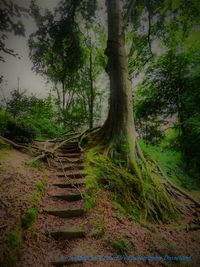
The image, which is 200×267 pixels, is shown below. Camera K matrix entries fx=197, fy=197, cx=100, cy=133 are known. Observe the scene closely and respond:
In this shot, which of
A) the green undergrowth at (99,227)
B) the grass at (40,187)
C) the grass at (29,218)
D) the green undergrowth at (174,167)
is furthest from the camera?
the green undergrowth at (174,167)

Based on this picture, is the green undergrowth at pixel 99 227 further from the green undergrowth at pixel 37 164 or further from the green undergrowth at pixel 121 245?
the green undergrowth at pixel 37 164

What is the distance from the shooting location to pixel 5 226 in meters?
2.76

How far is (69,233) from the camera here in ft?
10.6

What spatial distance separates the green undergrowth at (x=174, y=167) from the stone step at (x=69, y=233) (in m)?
4.06

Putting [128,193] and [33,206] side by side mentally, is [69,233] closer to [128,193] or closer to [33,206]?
[33,206]

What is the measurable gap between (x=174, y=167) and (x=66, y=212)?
19.0 ft

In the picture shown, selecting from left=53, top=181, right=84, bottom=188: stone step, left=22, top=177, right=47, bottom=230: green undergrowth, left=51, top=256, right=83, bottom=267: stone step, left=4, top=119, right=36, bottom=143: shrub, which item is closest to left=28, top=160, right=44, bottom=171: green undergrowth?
left=22, top=177, right=47, bottom=230: green undergrowth

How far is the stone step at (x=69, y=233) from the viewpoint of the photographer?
3176mm

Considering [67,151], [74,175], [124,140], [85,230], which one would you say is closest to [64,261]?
[85,230]

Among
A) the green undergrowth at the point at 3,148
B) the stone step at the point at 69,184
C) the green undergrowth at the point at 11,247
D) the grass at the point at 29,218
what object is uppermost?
the green undergrowth at the point at 3,148

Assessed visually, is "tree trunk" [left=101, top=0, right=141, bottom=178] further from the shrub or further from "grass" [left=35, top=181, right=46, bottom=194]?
the shrub

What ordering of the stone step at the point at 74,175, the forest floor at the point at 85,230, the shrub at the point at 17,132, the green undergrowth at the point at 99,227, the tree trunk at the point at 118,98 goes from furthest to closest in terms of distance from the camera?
1. the shrub at the point at 17,132
2. the tree trunk at the point at 118,98
3. the stone step at the point at 74,175
4. the green undergrowth at the point at 99,227
5. the forest floor at the point at 85,230

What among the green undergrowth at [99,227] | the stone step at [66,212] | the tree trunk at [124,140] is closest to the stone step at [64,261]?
the green undergrowth at [99,227]

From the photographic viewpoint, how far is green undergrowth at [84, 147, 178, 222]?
13.9 ft
